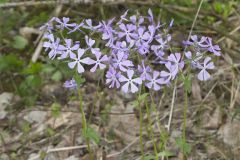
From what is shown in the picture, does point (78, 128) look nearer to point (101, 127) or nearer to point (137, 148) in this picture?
point (101, 127)

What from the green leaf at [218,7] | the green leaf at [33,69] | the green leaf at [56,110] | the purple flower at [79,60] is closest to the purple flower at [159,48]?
the purple flower at [79,60]

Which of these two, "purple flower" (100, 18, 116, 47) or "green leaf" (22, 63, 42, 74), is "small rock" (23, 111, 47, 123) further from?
"purple flower" (100, 18, 116, 47)

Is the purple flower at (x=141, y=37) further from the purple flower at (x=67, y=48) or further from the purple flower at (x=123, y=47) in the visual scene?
the purple flower at (x=67, y=48)

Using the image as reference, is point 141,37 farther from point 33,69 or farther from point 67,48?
point 33,69

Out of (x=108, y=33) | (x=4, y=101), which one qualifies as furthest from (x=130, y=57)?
(x=4, y=101)

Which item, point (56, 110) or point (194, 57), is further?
point (56, 110)

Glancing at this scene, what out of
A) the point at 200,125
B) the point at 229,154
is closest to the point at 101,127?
the point at 200,125

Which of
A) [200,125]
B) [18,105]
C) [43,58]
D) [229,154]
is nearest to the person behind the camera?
[229,154]

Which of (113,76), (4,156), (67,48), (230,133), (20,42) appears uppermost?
(20,42)

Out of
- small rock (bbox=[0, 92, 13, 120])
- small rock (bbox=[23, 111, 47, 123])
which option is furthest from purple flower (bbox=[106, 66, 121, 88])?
small rock (bbox=[0, 92, 13, 120])
